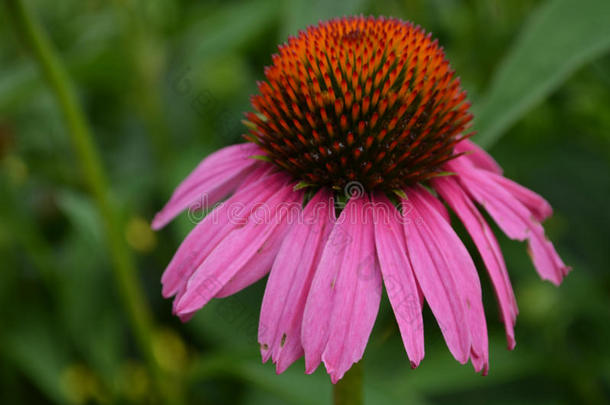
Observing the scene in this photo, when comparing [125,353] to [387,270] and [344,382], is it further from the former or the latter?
[387,270]

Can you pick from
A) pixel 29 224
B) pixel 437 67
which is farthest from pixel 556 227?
pixel 29 224

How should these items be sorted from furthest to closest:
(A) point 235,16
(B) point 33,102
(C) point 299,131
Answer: (B) point 33,102
(A) point 235,16
(C) point 299,131

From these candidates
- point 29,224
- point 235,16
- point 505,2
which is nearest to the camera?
point 29,224

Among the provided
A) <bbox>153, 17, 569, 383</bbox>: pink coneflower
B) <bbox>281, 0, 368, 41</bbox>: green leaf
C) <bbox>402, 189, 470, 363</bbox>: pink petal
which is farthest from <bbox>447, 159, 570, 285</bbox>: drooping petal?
<bbox>281, 0, 368, 41</bbox>: green leaf

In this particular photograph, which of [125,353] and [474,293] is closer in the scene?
[474,293]

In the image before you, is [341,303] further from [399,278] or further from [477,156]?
[477,156]

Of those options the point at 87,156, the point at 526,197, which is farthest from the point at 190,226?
the point at 526,197
